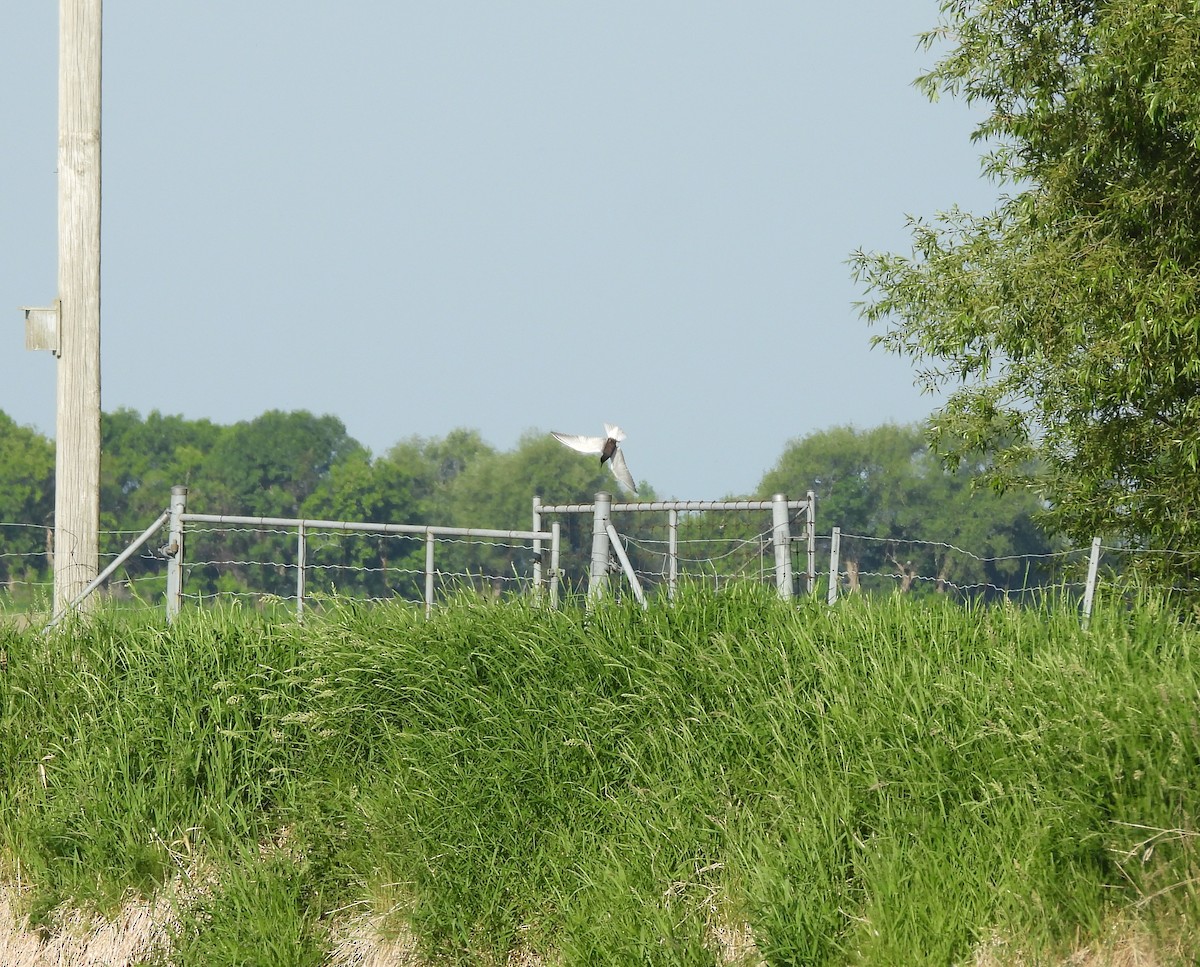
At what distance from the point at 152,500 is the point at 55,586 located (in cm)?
7288

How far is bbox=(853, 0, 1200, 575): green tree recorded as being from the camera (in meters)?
10.3

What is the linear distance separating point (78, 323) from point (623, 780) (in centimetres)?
546

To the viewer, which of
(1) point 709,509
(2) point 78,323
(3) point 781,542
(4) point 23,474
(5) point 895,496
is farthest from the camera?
(5) point 895,496

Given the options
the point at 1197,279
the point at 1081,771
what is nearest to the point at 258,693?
the point at 1081,771

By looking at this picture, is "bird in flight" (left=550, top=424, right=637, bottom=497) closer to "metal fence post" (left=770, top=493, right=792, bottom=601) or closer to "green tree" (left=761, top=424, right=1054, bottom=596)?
"metal fence post" (left=770, top=493, right=792, bottom=601)

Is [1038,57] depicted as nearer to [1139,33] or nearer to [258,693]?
[1139,33]

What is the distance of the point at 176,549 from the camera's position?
9883 mm

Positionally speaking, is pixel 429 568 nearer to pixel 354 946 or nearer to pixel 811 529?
pixel 811 529

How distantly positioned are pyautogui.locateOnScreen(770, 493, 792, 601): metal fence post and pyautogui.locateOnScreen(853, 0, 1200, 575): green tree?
122 inches

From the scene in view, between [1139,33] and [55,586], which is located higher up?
[1139,33]

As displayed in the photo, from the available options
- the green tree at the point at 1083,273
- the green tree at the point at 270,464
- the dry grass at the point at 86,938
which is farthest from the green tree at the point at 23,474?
the dry grass at the point at 86,938

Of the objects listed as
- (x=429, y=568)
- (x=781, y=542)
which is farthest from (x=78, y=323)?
(x=781, y=542)

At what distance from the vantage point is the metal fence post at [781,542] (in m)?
8.82

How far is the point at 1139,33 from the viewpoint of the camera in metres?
9.95
